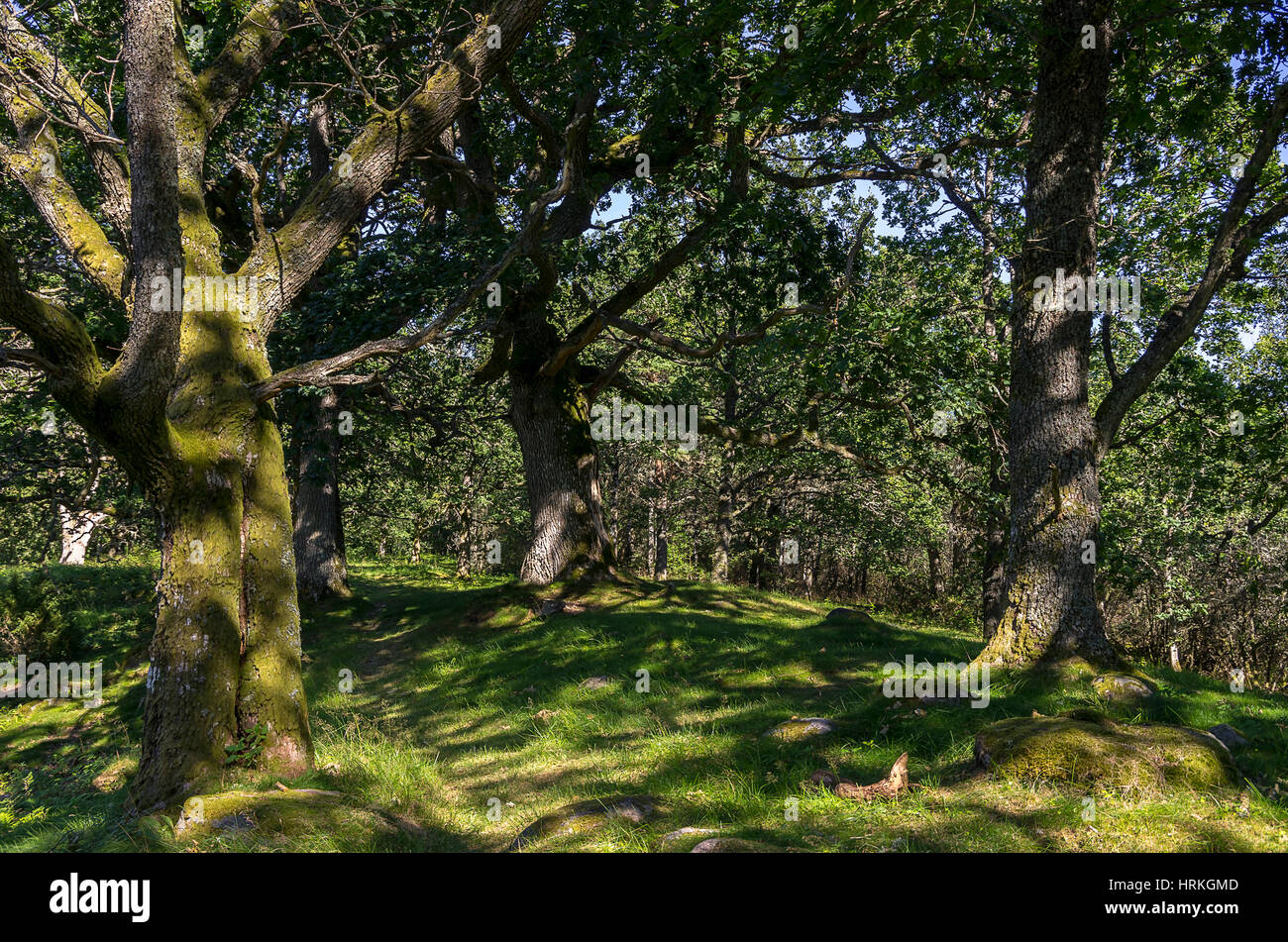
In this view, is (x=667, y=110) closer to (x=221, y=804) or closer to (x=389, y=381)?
(x=389, y=381)

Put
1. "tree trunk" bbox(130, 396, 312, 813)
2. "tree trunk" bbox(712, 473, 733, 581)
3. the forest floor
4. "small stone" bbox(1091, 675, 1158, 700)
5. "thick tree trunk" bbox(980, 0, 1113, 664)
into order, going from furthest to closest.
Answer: "tree trunk" bbox(712, 473, 733, 581) < "thick tree trunk" bbox(980, 0, 1113, 664) < "small stone" bbox(1091, 675, 1158, 700) < "tree trunk" bbox(130, 396, 312, 813) < the forest floor

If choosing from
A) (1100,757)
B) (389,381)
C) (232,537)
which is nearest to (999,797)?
(1100,757)

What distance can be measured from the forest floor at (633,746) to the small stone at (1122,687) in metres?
0.16

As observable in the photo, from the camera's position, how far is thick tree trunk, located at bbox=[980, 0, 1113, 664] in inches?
282

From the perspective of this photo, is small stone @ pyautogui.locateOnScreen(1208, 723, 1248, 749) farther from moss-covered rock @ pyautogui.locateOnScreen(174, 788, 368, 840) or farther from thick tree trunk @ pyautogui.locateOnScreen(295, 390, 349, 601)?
thick tree trunk @ pyautogui.locateOnScreen(295, 390, 349, 601)

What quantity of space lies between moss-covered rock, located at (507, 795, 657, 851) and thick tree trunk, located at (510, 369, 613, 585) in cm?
829

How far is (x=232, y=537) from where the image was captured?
21.2ft

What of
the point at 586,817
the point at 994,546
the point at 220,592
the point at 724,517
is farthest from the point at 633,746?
the point at 724,517

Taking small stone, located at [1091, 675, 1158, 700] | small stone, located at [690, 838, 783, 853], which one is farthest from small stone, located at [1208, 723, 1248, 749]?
small stone, located at [690, 838, 783, 853]

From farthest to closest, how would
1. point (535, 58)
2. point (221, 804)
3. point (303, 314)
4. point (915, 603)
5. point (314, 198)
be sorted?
1. point (915, 603)
2. point (535, 58)
3. point (303, 314)
4. point (314, 198)
5. point (221, 804)

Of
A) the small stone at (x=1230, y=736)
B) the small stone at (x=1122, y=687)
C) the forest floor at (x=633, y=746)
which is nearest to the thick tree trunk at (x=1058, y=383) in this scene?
the small stone at (x=1122, y=687)

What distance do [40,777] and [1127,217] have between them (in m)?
18.8

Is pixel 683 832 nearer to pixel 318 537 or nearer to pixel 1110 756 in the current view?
pixel 1110 756

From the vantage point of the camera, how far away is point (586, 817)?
202 inches
